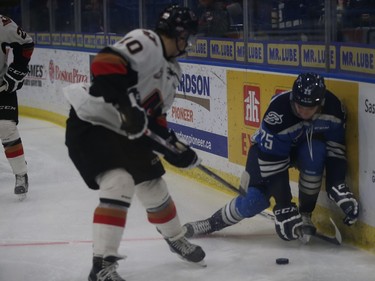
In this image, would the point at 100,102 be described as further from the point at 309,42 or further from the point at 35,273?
the point at 309,42

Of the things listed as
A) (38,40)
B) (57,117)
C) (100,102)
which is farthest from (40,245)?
(38,40)

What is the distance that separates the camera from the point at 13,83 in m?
5.00

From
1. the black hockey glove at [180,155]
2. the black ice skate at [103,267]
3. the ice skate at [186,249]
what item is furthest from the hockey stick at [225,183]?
the black ice skate at [103,267]

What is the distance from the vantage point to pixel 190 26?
317 centimetres

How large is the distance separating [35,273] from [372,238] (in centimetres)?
142

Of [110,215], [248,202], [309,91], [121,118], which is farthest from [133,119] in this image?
[248,202]

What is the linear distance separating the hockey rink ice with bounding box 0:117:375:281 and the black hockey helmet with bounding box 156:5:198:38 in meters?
0.99

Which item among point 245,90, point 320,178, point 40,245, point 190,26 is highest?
point 190,26

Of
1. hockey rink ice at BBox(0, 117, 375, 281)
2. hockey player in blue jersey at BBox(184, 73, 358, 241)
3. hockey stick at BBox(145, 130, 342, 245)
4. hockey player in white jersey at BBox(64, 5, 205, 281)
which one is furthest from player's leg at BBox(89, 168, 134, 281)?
hockey player in blue jersey at BBox(184, 73, 358, 241)

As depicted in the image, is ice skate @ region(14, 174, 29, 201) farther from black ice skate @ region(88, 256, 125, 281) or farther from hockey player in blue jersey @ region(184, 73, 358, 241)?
black ice skate @ region(88, 256, 125, 281)

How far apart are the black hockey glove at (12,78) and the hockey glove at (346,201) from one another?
6.71 ft

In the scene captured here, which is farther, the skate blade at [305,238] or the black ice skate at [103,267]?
the skate blade at [305,238]

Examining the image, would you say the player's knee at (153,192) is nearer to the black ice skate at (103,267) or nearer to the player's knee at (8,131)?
the black ice skate at (103,267)

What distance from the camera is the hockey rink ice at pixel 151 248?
3531 mm
